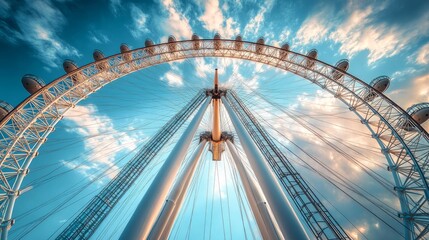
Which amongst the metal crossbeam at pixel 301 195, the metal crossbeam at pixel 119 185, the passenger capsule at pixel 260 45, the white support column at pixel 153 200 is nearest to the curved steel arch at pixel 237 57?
the passenger capsule at pixel 260 45

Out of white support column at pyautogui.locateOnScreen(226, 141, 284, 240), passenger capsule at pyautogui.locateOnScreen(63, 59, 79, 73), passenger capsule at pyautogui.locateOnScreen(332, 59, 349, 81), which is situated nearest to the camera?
white support column at pyautogui.locateOnScreen(226, 141, 284, 240)

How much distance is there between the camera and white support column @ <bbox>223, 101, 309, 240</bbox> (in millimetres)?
4398

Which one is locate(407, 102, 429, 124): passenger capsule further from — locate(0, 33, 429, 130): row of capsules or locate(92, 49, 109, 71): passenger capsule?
locate(92, 49, 109, 71): passenger capsule

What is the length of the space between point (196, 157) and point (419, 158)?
1484 centimetres

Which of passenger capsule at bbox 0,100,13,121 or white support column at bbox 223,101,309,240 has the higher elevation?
passenger capsule at bbox 0,100,13,121

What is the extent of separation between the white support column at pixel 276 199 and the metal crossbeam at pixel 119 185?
892cm

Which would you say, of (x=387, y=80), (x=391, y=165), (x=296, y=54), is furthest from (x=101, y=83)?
(x=387, y=80)

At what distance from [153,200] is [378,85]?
2042cm

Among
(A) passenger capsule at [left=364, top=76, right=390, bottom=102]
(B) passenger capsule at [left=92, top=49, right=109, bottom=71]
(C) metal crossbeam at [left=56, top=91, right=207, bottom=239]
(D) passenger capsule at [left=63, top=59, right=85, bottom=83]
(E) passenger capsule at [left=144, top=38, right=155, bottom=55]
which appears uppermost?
(E) passenger capsule at [left=144, top=38, right=155, bottom=55]

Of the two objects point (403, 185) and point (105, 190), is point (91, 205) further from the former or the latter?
point (403, 185)

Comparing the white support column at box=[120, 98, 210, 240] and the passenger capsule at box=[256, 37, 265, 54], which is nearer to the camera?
the white support column at box=[120, 98, 210, 240]

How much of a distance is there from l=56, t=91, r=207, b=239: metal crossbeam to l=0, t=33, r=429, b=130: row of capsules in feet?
27.7

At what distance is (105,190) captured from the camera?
14.7 meters

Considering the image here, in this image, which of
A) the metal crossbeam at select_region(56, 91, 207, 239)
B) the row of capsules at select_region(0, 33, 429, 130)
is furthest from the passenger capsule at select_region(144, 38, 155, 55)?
the metal crossbeam at select_region(56, 91, 207, 239)
